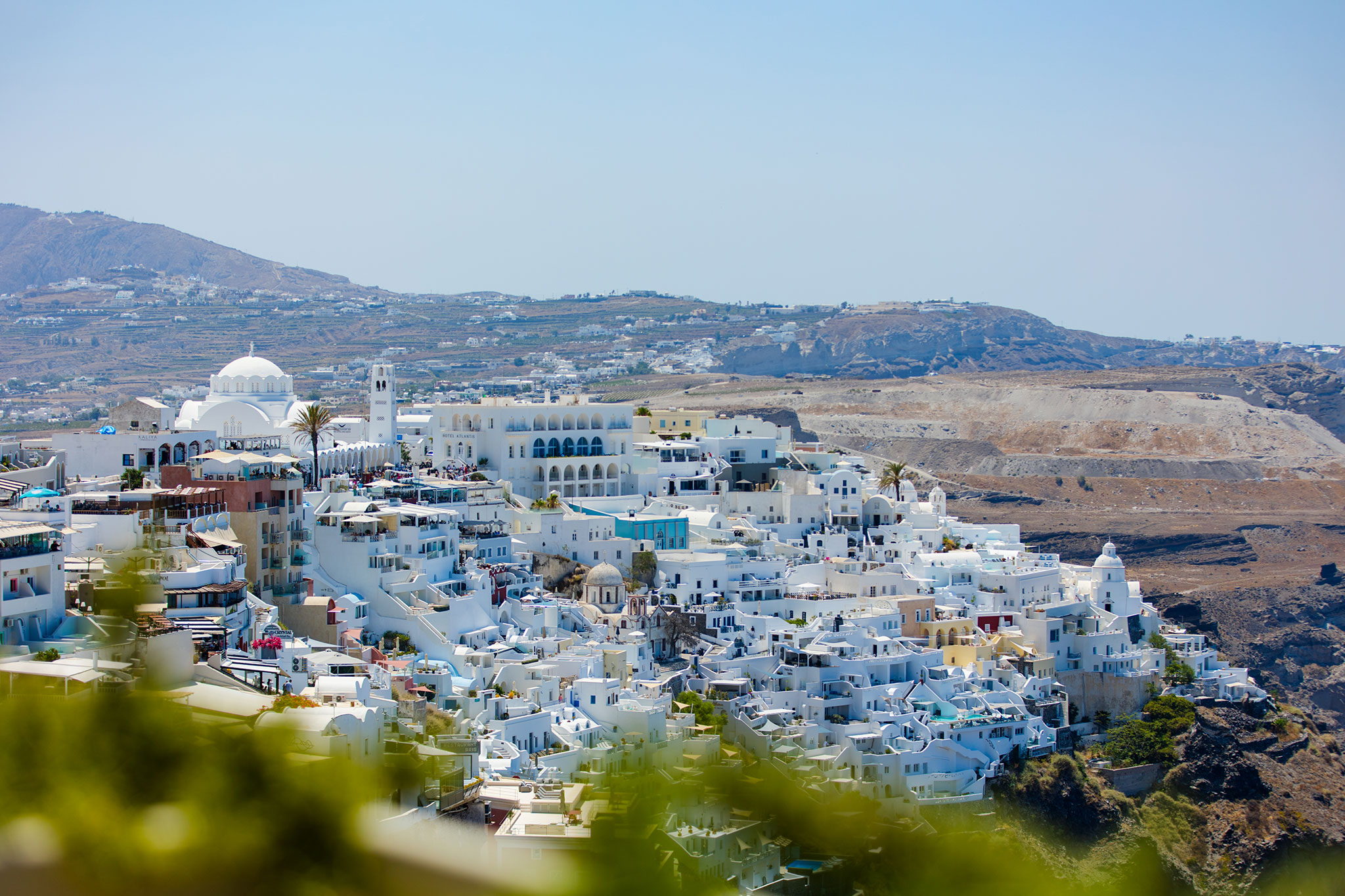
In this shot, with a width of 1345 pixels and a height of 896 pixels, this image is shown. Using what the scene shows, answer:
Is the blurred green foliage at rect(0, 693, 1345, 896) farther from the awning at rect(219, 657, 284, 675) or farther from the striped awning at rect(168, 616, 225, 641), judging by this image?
the striped awning at rect(168, 616, 225, 641)

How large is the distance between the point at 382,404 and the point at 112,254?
12495 cm

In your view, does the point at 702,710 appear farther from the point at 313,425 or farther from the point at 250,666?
the point at 313,425

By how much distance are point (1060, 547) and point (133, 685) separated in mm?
57692

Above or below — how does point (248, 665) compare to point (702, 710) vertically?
above

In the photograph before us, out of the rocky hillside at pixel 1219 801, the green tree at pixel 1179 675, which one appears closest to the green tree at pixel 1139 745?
the rocky hillside at pixel 1219 801

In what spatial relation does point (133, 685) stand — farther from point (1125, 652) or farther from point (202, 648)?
point (1125, 652)

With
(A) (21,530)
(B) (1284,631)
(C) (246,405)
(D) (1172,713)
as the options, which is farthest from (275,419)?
(B) (1284,631)

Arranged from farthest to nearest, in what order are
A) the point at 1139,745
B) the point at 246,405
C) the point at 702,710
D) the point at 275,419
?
the point at 275,419 < the point at 246,405 < the point at 1139,745 < the point at 702,710

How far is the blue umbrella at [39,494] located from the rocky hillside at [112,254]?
419 feet

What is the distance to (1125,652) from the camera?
90.6 feet

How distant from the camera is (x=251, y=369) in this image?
35.3 meters

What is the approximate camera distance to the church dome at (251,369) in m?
34.9

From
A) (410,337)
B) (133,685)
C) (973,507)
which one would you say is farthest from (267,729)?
(410,337)

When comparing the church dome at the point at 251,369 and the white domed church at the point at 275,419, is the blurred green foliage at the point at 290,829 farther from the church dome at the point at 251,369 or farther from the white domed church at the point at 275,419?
the church dome at the point at 251,369
